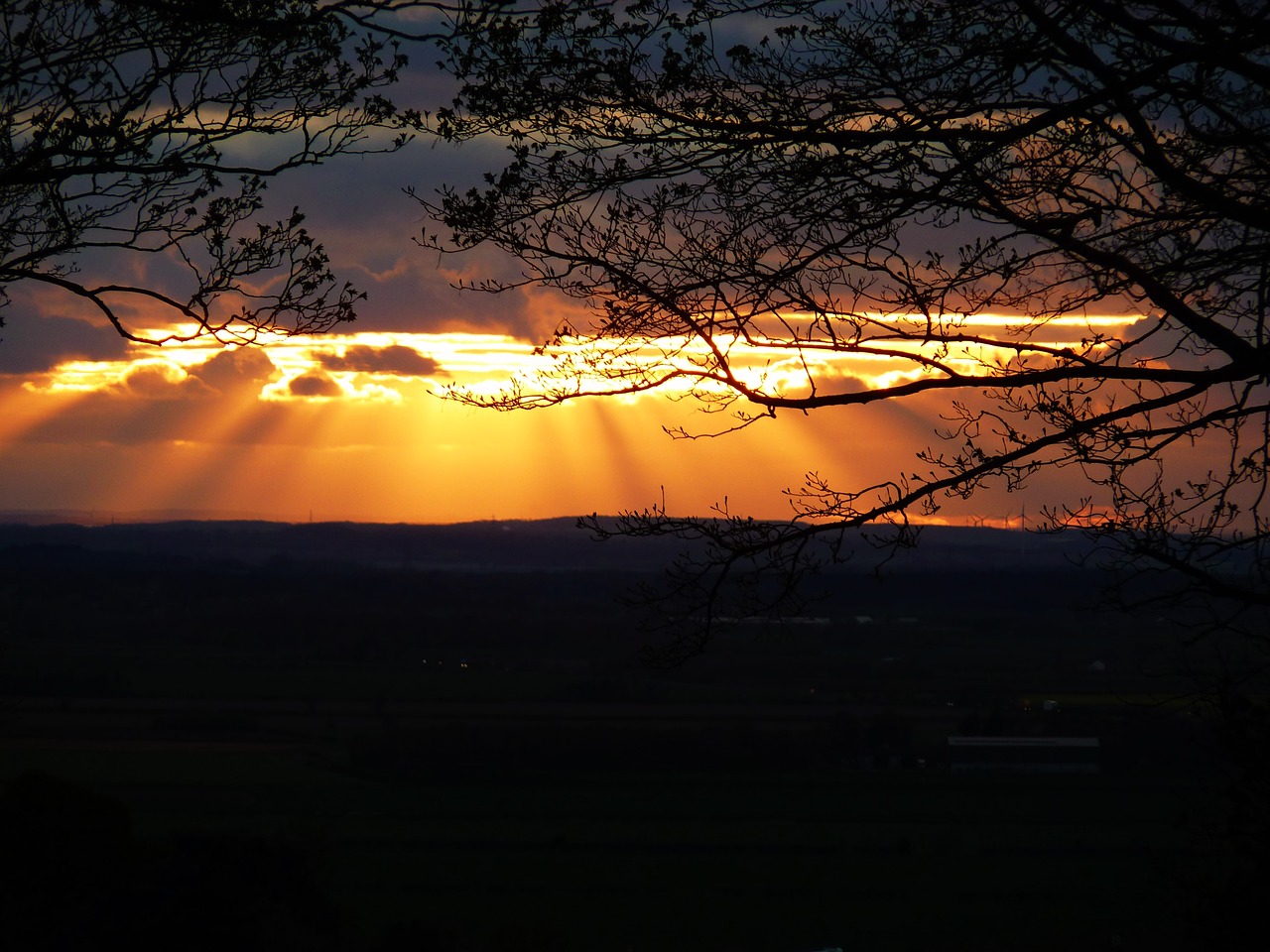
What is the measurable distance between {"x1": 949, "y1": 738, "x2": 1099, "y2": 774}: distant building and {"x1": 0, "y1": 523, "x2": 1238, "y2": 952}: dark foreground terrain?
0.36 metres

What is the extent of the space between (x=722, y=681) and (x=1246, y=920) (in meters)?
47.6

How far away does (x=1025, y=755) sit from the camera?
3562cm

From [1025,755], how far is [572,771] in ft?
40.8

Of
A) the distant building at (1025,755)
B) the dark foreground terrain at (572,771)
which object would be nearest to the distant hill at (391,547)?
the dark foreground terrain at (572,771)

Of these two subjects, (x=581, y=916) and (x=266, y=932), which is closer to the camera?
(x=266, y=932)

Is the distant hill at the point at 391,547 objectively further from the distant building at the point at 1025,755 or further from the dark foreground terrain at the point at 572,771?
the distant building at the point at 1025,755

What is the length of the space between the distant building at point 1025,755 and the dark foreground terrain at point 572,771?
362mm

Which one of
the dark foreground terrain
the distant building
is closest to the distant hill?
the dark foreground terrain

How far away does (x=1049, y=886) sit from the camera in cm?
2266

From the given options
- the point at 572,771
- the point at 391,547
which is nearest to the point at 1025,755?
the point at 572,771

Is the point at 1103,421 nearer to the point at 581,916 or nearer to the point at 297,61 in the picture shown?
the point at 297,61

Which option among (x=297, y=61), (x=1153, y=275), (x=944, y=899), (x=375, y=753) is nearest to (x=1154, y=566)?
(x=1153, y=275)

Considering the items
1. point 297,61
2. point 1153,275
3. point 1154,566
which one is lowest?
point 1154,566

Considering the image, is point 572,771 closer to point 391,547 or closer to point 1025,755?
point 1025,755
